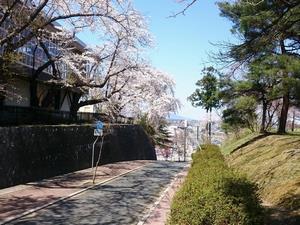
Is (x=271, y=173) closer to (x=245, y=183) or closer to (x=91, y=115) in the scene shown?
(x=245, y=183)

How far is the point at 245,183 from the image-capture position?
7.79 metres

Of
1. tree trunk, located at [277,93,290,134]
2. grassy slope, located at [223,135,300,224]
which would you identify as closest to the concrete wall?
grassy slope, located at [223,135,300,224]

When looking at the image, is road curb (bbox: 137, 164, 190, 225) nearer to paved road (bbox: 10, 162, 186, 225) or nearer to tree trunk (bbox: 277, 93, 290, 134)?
paved road (bbox: 10, 162, 186, 225)

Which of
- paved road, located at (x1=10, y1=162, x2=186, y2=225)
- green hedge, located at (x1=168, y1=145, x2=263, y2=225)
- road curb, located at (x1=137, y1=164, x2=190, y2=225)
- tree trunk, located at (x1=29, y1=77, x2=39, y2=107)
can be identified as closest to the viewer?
green hedge, located at (x1=168, y1=145, x2=263, y2=225)

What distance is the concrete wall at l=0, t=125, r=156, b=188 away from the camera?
18.3 m

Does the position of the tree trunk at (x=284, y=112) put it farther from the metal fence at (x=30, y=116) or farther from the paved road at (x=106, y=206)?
the metal fence at (x=30, y=116)

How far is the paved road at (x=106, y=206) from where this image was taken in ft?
43.1

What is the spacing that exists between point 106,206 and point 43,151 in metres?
7.28

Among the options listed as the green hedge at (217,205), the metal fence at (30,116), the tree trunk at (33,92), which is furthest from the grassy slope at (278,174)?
the tree trunk at (33,92)

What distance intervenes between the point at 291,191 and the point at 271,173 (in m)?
2.48

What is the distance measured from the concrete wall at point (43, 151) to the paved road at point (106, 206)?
3.01 metres

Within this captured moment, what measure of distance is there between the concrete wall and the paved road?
3012mm

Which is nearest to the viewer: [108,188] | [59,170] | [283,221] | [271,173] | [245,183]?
[245,183]

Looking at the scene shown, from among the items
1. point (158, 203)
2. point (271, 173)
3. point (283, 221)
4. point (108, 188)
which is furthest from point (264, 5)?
point (108, 188)
